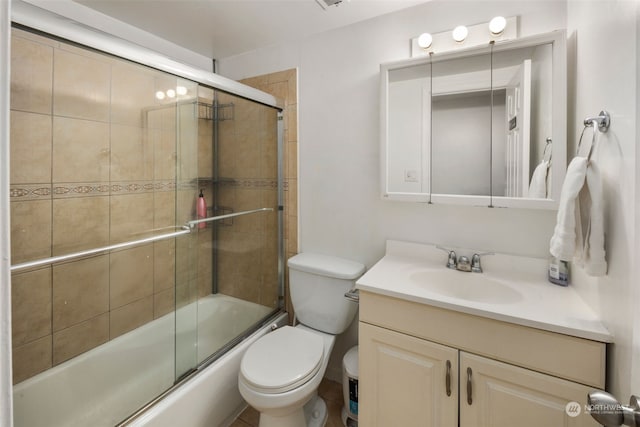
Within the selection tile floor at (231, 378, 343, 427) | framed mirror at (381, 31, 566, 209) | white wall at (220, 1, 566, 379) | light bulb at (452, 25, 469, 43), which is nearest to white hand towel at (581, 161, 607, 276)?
framed mirror at (381, 31, 566, 209)

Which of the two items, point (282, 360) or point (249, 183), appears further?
point (249, 183)

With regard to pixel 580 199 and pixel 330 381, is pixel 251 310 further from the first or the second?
pixel 580 199

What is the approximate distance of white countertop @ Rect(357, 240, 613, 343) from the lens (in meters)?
0.94

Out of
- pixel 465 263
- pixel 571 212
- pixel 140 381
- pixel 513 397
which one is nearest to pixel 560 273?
pixel 465 263

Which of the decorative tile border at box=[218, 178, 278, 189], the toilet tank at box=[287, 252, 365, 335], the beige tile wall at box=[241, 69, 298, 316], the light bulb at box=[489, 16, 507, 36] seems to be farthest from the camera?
the beige tile wall at box=[241, 69, 298, 316]

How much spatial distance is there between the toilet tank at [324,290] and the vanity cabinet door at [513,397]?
2.22 ft

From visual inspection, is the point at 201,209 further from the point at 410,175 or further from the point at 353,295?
the point at 410,175

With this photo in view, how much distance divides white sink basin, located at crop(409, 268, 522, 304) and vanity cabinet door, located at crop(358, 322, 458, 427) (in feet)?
0.95

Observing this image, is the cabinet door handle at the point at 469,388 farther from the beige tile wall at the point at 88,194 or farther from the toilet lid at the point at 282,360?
the beige tile wall at the point at 88,194

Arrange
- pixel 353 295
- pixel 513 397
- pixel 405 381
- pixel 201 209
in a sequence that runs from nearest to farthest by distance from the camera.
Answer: pixel 513 397, pixel 405 381, pixel 353 295, pixel 201 209

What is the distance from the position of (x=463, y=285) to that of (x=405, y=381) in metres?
0.51

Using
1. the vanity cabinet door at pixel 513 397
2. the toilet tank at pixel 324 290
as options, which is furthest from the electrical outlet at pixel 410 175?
the vanity cabinet door at pixel 513 397

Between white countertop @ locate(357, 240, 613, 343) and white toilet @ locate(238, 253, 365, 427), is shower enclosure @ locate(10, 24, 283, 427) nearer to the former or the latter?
white toilet @ locate(238, 253, 365, 427)

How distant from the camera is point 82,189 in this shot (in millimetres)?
1405
